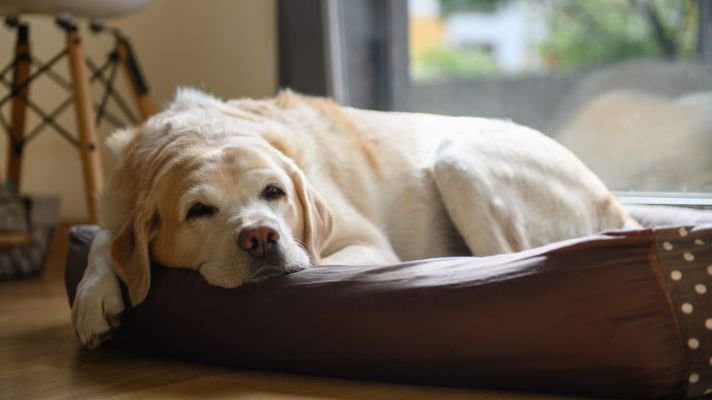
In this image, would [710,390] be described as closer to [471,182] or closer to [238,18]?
[471,182]

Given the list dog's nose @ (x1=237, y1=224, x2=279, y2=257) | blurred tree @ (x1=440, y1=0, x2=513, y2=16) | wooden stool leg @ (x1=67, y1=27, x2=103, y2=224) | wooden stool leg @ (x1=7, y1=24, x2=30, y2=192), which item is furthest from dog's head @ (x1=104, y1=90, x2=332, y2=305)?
blurred tree @ (x1=440, y1=0, x2=513, y2=16)

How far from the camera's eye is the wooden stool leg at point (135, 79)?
3633 millimetres

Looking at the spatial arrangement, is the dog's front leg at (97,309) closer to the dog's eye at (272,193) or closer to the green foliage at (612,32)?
the dog's eye at (272,193)

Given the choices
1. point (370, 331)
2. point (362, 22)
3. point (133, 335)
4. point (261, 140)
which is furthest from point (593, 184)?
point (362, 22)

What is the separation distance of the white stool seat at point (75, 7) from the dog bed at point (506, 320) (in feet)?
5.91

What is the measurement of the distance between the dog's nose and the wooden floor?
27 centimetres

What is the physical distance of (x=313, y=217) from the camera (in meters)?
2.15

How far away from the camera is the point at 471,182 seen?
95.5 inches

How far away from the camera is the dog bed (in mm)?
1450

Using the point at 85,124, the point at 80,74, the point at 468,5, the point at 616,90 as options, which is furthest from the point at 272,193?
the point at 468,5

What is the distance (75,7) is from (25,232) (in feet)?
3.04

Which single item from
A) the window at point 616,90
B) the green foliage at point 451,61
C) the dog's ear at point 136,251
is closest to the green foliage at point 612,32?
the window at point 616,90

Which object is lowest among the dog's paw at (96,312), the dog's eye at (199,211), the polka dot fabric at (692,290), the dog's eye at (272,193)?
the dog's paw at (96,312)

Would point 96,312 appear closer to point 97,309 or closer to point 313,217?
point 97,309
